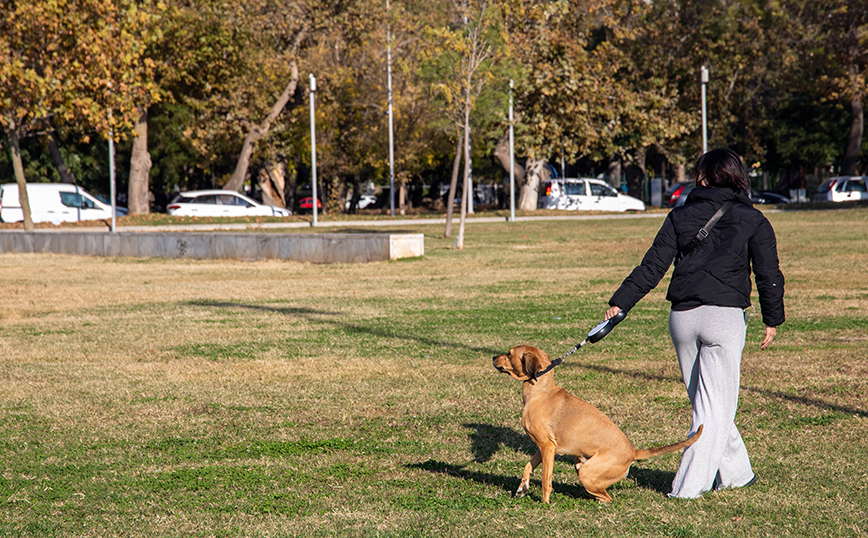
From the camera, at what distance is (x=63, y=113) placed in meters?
25.4

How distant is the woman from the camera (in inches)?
161

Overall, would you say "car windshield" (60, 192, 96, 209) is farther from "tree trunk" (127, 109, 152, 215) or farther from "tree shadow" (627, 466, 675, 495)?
"tree shadow" (627, 466, 675, 495)

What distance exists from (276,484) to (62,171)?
37.7 meters

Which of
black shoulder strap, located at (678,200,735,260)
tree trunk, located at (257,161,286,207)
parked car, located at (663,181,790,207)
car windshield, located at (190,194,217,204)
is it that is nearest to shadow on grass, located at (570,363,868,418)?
black shoulder strap, located at (678,200,735,260)

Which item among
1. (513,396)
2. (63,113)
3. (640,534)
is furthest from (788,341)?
(63,113)

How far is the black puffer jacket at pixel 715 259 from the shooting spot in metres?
4.09

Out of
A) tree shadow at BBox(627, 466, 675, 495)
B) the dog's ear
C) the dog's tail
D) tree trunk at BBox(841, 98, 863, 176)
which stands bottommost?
tree shadow at BBox(627, 466, 675, 495)

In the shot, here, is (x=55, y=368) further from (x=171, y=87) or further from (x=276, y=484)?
(x=171, y=87)

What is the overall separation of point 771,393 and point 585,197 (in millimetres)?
31680

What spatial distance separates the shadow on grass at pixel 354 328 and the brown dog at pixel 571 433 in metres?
3.99

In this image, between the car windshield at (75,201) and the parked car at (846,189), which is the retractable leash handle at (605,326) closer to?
the car windshield at (75,201)

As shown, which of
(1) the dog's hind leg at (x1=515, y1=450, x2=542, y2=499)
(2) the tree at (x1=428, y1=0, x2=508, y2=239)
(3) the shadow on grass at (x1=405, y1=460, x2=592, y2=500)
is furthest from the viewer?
(2) the tree at (x1=428, y1=0, x2=508, y2=239)

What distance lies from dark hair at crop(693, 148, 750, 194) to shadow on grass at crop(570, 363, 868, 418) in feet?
8.68

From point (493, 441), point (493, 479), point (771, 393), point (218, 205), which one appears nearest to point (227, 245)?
point (771, 393)
